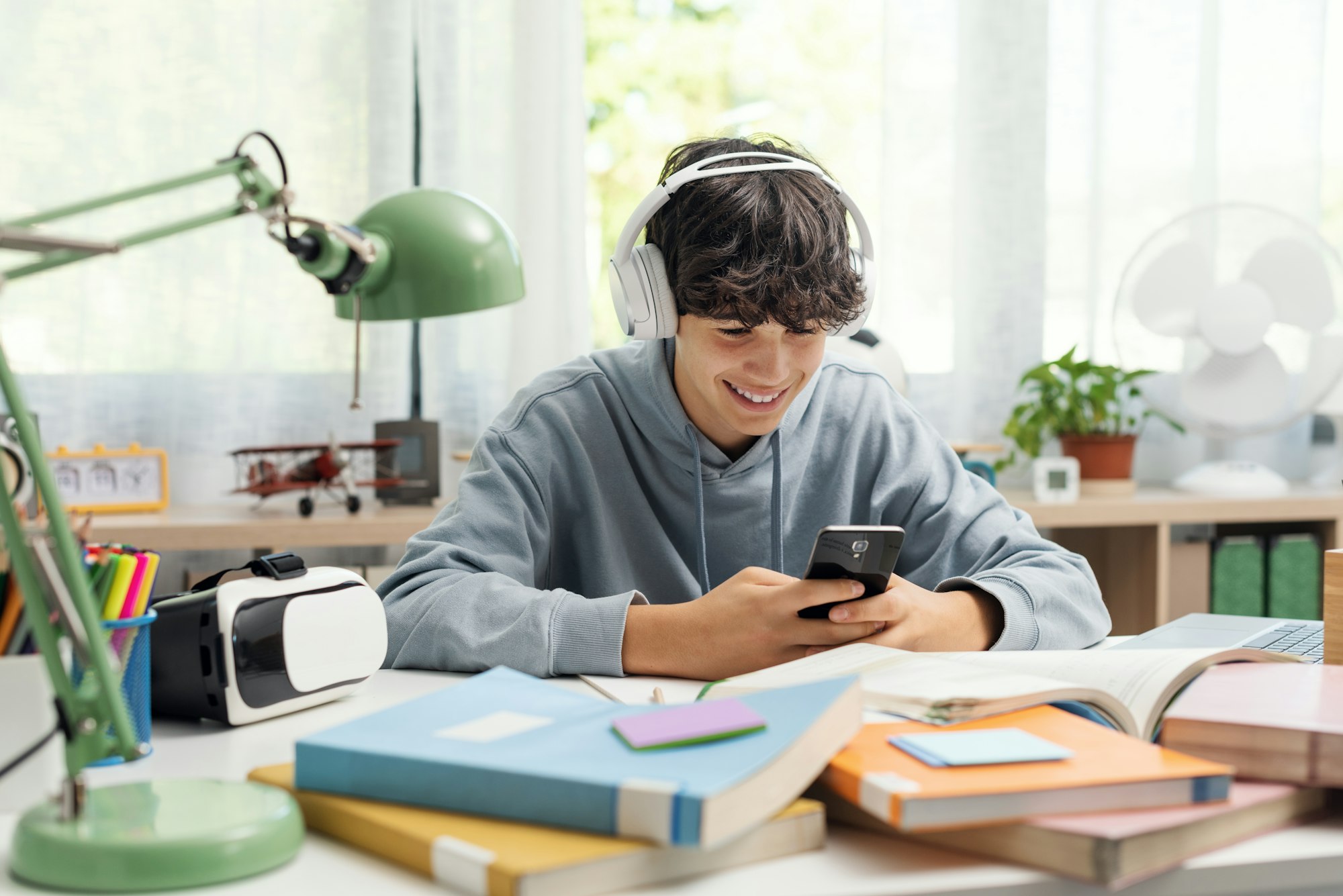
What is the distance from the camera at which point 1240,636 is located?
986 millimetres

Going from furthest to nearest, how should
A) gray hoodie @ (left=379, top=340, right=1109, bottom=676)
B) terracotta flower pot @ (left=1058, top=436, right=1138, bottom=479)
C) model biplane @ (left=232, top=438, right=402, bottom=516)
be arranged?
terracotta flower pot @ (left=1058, top=436, right=1138, bottom=479) → model biplane @ (left=232, top=438, right=402, bottom=516) → gray hoodie @ (left=379, top=340, right=1109, bottom=676)

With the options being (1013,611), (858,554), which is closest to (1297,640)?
(1013,611)

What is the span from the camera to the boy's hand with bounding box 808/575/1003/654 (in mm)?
875

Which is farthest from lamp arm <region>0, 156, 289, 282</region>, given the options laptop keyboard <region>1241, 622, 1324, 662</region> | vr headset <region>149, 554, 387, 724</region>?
laptop keyboard <region>1241, 622, 1324, 662</region>

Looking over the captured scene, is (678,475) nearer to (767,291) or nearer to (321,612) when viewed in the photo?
(767,291)

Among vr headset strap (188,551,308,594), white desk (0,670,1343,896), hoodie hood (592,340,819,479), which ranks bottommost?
white desk (0,670,1343,896)

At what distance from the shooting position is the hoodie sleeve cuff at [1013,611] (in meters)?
0.96

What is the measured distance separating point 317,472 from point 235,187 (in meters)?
→ 0.67

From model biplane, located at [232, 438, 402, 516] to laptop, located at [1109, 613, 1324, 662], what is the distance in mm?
1399

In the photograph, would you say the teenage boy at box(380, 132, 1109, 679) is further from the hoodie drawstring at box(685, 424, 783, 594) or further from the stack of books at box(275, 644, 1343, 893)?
the stack of books at box(275, 644, 1343, 893)

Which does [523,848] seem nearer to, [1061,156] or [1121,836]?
[1121,836]

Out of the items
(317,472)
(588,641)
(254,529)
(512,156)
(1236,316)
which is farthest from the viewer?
(512,156)

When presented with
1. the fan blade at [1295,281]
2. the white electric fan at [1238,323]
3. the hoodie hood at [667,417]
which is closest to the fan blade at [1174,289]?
the white electric fan at [1238,323]

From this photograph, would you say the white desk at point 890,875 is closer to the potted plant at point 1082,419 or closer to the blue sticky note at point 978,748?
the blue sticky note at point 978,748
